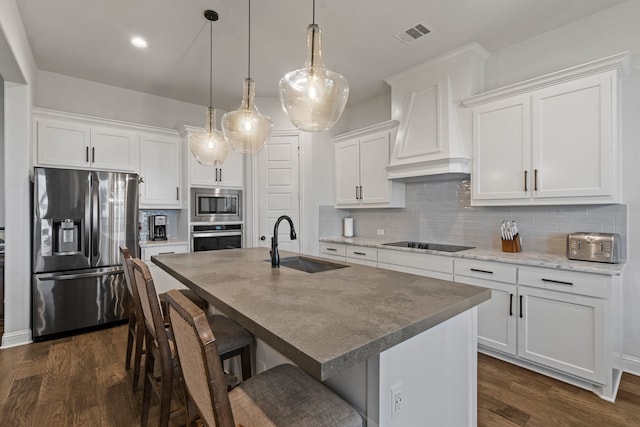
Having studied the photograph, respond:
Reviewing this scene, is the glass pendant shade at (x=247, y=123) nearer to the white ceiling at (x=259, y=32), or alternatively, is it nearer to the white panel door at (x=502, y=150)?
the white ceiling at (x=259, y=32)

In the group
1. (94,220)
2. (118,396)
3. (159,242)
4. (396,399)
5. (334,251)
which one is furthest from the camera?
(334,251)

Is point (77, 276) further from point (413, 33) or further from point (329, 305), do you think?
point (413, 33)

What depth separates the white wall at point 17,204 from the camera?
2.89 metres

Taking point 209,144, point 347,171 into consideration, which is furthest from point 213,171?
point 347,171

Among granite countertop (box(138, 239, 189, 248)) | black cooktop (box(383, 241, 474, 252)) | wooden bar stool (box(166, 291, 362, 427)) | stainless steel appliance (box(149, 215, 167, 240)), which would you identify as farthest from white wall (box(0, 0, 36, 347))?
black cooktop (box(383, 241, 474, 252))

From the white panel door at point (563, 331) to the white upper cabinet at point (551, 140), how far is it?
76 centimetres

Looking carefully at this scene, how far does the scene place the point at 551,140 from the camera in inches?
98.5

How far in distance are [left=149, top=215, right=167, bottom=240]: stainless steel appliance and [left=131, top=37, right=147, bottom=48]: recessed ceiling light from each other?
2046 mm

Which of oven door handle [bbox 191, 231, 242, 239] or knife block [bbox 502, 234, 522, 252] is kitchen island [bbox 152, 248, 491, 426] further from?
oven door handle [bbox 191, 231, 242, 239]

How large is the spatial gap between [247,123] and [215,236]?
2283mm

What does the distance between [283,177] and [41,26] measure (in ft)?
9.07

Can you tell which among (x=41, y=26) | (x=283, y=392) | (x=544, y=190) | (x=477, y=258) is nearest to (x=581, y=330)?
(x=477, y=258)

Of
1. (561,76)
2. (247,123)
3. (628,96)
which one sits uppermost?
(561,76)

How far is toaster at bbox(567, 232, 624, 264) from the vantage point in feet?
7.22
